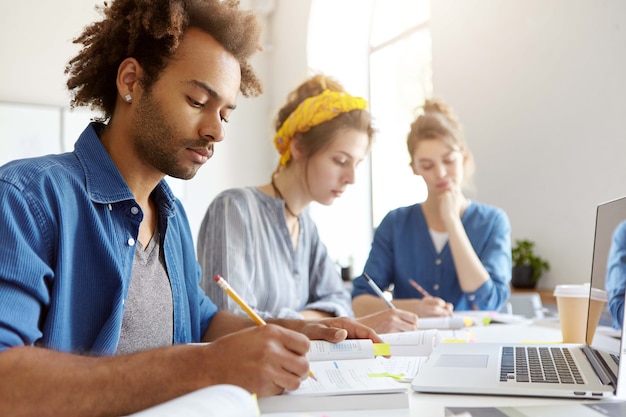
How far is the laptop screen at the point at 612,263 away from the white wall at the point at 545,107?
5.63 ft

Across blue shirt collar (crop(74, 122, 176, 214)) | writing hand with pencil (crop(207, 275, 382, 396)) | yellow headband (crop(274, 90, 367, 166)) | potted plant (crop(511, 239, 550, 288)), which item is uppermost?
yellow headband (crop(274, 90, 367, 166))

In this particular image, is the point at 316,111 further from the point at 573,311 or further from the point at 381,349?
the point at 381,349

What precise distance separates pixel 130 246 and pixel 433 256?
58.9 inches

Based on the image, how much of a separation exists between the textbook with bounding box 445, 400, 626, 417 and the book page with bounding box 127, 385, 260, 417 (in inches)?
11.2

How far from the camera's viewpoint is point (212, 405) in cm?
65

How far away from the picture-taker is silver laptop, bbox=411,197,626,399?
939mm

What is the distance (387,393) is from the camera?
89cm

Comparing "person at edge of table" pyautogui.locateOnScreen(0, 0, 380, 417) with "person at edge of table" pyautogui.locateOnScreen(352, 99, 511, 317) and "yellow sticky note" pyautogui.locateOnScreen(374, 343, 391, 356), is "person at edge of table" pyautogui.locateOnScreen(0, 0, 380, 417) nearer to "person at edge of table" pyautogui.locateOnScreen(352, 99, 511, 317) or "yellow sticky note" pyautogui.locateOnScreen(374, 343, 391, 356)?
"yellow sticky note" pyautogui.locateOnScreen(374, 343, 391, 356)

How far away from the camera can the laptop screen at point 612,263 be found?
983mm

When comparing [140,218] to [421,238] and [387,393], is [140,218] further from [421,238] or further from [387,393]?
[421,238]

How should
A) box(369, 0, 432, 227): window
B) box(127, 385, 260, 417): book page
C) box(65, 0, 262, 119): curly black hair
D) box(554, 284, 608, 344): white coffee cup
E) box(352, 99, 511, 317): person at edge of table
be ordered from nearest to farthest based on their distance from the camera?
1. box(127, 385, 260, 417): book page
2. box(65, 0, 262, 119): curly black hair
3. box(554, 284, 608, 344): white coffee cup
4. box(352, 99, 511, 317): person at edge of table
5. box(369, 0, 432, 227): window

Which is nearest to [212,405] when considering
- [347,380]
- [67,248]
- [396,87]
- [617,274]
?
[347,380]

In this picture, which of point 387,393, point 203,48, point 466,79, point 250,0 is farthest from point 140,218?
point 250,0

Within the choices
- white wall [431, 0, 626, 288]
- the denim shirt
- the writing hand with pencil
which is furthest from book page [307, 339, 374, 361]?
white wall [431, 0, 626, 288]
